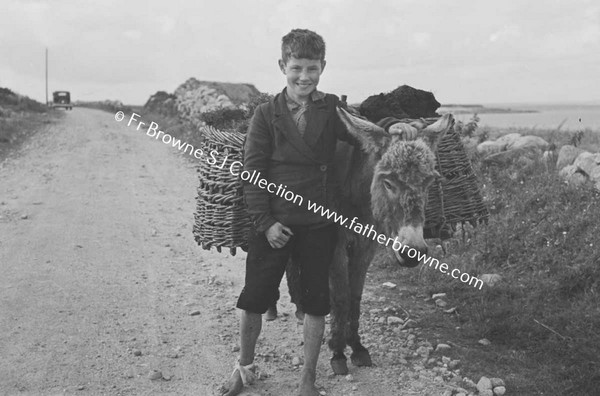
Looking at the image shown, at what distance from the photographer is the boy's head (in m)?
3.88

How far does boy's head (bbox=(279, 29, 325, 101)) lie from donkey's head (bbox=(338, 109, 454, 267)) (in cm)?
30

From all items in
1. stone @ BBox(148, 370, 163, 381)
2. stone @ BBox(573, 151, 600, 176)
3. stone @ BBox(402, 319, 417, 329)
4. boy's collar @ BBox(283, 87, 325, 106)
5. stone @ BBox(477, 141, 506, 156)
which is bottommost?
stone @ BBox(148, 370, 163, 381)

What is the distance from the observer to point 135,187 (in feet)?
38.3

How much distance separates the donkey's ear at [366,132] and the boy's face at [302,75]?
0.85ft

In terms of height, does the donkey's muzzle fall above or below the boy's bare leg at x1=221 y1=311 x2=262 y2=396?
above

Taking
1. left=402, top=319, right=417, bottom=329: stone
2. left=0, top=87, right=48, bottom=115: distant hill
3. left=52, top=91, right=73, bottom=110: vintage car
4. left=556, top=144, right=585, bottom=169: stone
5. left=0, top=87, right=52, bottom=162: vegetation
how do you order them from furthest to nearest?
1. left=52, top=91, right=73, bottom=110: vintage car
2. left=0, top=87, right=48, bottom=115: distant hill
3. left=0, top=87, right=52, bottom=162: vegetation
4. left=556, top=144, right=585, bottom=169: stone
5. left=402, top=319, right=417, bottom=329: stone

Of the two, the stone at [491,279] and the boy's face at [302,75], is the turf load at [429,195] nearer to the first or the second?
the boy's face at [302,75]

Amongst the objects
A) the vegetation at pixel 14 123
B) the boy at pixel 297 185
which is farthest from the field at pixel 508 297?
the vegetation at pixel 14 123

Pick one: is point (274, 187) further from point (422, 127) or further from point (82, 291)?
point (82, 291)

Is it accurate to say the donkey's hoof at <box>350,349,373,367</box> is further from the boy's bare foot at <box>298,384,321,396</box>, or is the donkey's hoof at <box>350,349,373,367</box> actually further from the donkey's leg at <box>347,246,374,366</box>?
the boy's bare foot at <box>298,384,321,396</box>

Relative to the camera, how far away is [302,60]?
153 inches

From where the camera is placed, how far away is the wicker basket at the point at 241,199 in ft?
14.6

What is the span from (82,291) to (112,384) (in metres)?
2.09

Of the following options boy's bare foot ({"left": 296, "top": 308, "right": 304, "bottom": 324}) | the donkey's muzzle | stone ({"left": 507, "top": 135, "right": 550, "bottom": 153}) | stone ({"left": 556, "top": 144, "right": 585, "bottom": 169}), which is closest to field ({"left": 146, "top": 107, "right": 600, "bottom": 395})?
stone ({"left": 556, "top": 144, "right": 585, "bottom": 169})
